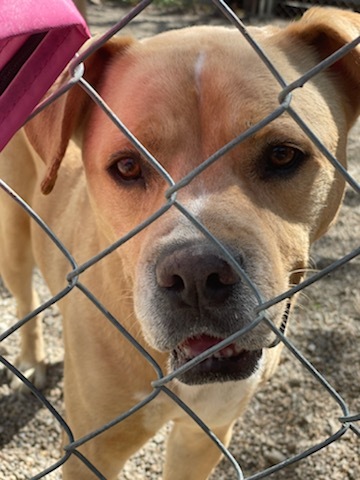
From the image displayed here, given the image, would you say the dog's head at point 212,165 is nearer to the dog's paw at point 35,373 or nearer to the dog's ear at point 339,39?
the dog's ear at point 339,39

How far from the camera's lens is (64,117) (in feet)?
6.37

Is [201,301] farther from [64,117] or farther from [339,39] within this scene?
[339,39]

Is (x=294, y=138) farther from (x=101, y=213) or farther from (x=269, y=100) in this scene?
(x=101, y=213)

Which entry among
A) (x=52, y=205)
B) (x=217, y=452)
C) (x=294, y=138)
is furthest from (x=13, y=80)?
(x=217, y=452)

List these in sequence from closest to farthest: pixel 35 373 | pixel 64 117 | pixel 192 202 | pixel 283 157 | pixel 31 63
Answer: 1. pixel 31 63
2. pixel 192 202
3. pixel 283 157
4. pixel 64 117
5. pixel 35 373

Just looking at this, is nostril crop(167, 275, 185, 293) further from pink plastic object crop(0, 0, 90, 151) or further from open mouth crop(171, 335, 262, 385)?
pink plastic object crop(0, 0, 90, 151)

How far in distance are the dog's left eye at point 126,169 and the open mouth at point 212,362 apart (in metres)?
0.52

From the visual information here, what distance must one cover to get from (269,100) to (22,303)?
2032 millimetres

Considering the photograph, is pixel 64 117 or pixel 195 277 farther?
pixel 64 117

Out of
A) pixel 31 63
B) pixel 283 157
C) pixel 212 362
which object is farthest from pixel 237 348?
pixel 31 63

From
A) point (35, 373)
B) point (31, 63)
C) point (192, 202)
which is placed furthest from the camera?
point (35, 373)

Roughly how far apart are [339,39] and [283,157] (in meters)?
0.44

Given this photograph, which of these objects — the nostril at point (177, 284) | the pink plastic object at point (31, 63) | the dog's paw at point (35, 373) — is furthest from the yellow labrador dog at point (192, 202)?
the dog's paw at point (35, 373)

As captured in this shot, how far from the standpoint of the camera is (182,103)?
179cm
